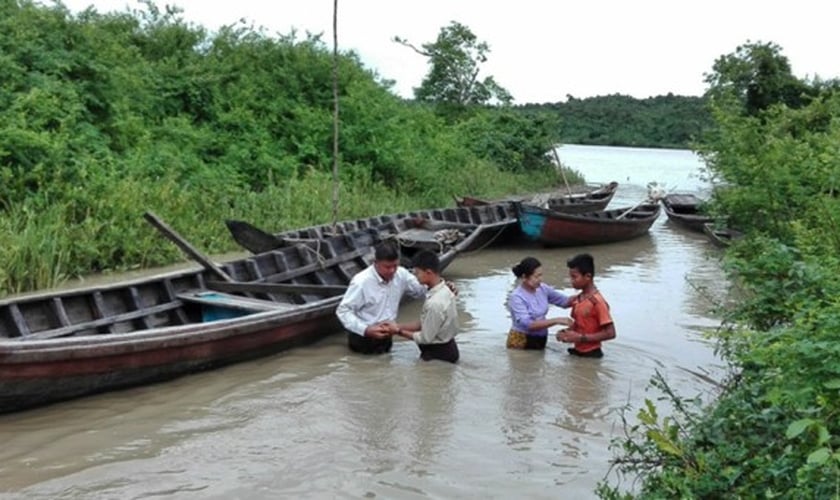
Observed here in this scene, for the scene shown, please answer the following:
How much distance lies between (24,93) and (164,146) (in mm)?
2777

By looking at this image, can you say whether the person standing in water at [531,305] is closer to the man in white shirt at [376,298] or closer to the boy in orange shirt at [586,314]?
the boy in orange shirt at [586,314]

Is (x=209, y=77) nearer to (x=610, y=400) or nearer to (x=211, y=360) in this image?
(x=211, y=360)

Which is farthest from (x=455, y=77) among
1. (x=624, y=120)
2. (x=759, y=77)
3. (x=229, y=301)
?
(x=624, y=120)

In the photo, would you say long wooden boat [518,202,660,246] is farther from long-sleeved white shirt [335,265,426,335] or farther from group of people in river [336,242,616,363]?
long-sleeved white shirt [335,265,426,335]

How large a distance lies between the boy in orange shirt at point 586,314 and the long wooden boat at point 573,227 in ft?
26.3

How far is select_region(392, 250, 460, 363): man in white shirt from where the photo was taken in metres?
6.82

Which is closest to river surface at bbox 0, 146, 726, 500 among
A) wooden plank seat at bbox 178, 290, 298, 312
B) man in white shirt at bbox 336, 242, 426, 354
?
man in white shirt at bbox 336, 242, 426, 354

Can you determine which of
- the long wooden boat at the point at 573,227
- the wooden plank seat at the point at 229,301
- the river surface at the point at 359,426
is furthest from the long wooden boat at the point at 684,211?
the wooden plank seat at the point at 229,301

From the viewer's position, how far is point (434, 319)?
6.92 m

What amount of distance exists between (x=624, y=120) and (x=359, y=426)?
78.1 m

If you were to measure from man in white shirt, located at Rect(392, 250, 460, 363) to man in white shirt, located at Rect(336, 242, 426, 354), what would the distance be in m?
0.21

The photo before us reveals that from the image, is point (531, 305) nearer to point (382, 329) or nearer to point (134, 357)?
point (382, 329)

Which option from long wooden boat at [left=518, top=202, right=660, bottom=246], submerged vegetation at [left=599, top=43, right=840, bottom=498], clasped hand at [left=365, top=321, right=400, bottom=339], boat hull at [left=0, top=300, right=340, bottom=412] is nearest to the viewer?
submerged vegetation at [left=599, top=43, right=840, bottom=498]

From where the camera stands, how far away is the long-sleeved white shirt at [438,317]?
6.80 metres
